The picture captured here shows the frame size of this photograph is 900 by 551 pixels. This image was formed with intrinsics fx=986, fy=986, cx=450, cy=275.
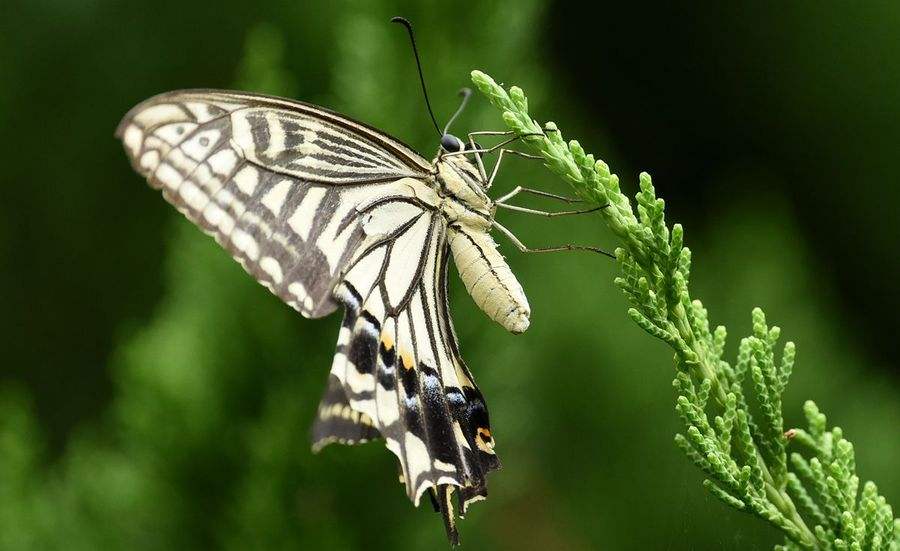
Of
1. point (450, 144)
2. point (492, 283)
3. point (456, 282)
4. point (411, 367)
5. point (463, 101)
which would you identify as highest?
point (463, 101)

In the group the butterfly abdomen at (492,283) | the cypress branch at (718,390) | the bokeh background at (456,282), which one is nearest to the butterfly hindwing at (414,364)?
the butterfly abdomen at (492,283)

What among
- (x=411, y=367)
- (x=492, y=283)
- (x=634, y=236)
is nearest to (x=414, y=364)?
(x=411, y=367)

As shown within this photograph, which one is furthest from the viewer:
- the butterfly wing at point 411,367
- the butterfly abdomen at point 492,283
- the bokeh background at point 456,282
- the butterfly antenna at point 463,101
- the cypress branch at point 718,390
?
the bokeh background at point 456,282

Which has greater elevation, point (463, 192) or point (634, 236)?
point (463, 192)

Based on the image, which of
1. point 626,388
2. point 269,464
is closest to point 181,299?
point 269,464

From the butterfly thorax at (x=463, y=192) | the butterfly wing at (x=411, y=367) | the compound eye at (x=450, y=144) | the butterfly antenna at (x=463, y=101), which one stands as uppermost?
the butterfly antenna at (x=463, y=101)

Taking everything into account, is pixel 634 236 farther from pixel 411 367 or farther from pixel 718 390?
pixel 411 367

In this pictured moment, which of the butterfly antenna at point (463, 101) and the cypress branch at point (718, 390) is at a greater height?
the butterfly antenna at point (463, 101)

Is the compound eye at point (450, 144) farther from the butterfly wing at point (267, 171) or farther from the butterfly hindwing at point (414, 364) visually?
the butterfly hindwing at point (414, 364)

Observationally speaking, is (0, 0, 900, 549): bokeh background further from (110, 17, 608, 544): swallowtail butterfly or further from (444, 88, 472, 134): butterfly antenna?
(110, 17, 608, 544): swallowtail butterfly
